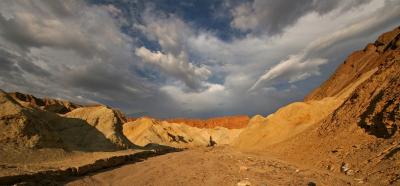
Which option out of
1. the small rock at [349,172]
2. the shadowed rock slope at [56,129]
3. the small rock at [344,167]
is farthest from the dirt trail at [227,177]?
the shadowed rock slope at [56,129]

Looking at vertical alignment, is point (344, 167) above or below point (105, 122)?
below

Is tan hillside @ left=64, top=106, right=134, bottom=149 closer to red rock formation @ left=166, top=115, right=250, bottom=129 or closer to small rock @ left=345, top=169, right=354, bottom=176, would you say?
small rock @ left=345, top=169, right=354, bottom=176

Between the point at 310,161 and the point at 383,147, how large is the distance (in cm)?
446

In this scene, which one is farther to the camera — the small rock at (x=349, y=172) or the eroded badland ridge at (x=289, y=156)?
the eroded badland ridge at (x=289, y=156)

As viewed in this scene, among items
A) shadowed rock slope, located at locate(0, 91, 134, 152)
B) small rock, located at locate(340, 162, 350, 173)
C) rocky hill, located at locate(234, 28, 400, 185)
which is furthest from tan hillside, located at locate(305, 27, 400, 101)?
small rock, located at locate(340, 162, 350, 173)

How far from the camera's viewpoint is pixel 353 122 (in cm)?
1532

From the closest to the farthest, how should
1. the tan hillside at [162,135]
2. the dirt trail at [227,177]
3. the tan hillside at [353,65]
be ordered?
the dirt trail at [227,177] < the tan hillside at [353,65] < the tan hillside at [162,135]

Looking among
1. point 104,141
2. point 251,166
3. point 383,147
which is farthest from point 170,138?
point 383,147

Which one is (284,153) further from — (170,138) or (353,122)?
(170,138)

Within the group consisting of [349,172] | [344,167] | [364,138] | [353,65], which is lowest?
[349,172]

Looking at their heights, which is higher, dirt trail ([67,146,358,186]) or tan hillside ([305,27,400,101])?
tan hillside ([305,27,400,101])

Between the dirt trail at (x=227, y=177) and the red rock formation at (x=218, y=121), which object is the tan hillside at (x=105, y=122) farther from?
the red rock formation at (x=218, y=121)

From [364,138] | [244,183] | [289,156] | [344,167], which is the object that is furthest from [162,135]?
[244,183]

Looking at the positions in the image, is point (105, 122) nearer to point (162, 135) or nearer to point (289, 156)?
point (289, 156)
